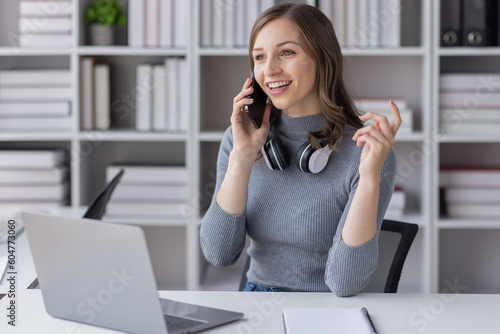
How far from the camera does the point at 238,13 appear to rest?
275 cm

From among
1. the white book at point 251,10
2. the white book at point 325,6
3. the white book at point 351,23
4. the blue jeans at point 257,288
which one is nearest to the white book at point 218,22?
the white book at point 251,10

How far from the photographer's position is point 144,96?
283 centimetres

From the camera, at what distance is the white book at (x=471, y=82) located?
2.75m

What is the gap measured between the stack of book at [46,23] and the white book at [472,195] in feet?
5.91

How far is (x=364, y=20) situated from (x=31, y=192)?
1.64 metres

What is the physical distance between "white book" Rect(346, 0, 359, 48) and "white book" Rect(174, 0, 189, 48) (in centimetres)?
69

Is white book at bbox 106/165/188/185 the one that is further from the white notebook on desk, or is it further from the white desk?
the white notebook on desk

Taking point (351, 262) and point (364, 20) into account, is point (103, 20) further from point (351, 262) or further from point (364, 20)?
point (351, 262)

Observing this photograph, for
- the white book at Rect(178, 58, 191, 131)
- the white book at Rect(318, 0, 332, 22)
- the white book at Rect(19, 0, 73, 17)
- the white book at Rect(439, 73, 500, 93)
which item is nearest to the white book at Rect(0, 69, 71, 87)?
the white book at Rect(19, 0, 73, 17)

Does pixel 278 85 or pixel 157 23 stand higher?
pixel 157 23

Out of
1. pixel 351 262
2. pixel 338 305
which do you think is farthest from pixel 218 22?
pixel 338 305

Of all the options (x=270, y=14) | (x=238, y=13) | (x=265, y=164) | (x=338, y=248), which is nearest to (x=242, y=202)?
(x=265, y=164)

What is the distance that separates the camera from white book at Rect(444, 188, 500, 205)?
2.77m

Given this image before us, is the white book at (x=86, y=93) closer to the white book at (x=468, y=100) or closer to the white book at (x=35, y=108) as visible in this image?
the white book at (x=35, y=108)
